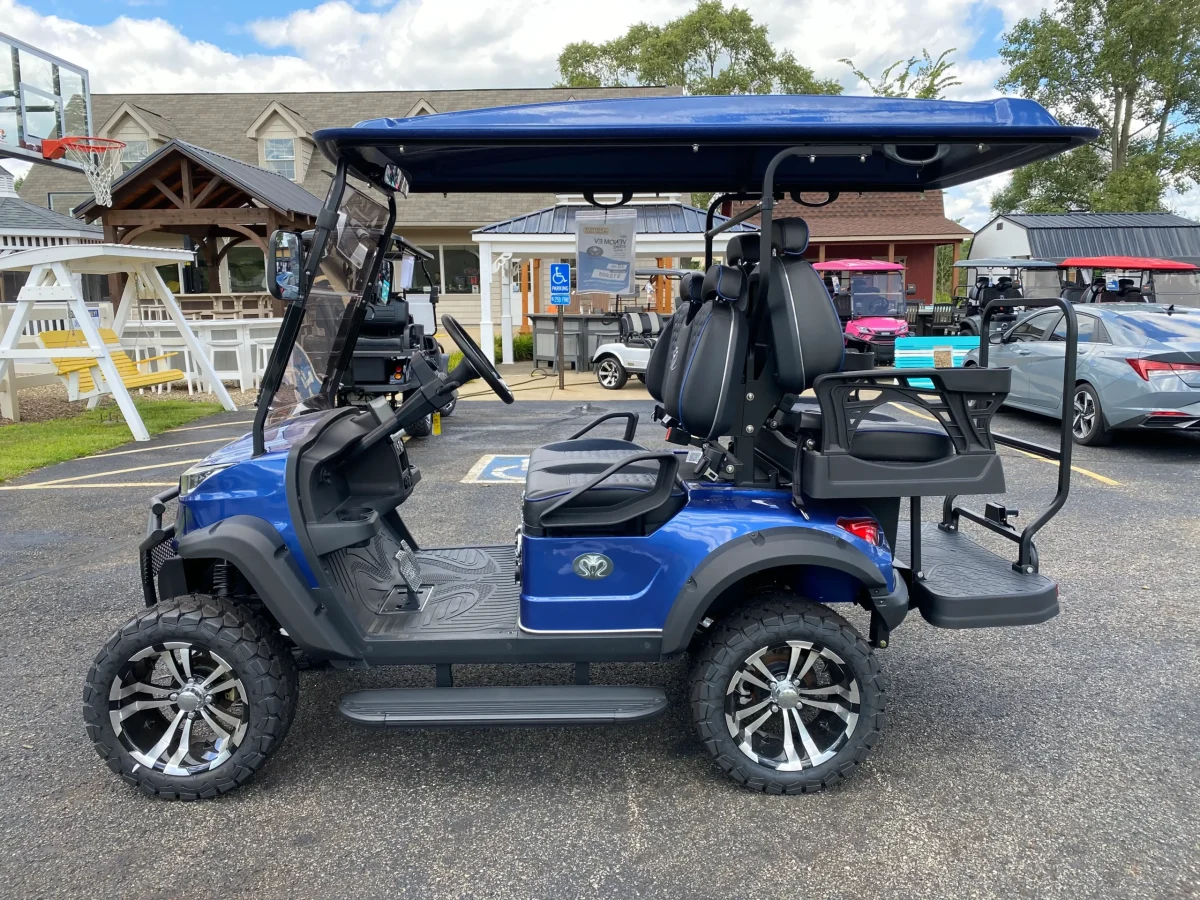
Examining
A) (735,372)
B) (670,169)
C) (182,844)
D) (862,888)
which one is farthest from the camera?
(670,169)

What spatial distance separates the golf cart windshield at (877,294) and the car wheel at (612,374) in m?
7.19

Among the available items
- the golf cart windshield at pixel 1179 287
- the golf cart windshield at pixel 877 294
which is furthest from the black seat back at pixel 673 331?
the golf cart windshield at pixel 1179 287

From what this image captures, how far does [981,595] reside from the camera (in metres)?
3.00

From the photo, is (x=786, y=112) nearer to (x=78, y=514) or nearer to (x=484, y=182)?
(x=484, y=182)

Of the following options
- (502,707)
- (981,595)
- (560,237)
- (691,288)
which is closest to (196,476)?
(502,707)

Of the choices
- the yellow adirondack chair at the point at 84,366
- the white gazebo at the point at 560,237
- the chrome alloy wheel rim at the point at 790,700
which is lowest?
the chrome alloy wheel rim at the point at 790,700

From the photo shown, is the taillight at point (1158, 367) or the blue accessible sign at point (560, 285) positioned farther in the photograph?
the blue accessible sign at point (560, 285)

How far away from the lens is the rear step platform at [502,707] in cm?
271

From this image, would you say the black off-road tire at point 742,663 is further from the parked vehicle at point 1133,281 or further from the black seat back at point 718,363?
the parked vehicle at point 1133,281

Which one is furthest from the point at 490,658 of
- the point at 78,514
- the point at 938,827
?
the point at 78,514

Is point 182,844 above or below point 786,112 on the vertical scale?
below

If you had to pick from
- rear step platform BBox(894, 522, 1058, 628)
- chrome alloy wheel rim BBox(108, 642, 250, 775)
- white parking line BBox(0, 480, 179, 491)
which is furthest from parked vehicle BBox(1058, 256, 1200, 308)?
chrome alloy wheel rim BBox(108, 642, 250, 775)

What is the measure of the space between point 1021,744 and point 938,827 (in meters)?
0.70

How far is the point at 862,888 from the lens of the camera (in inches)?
93.6
